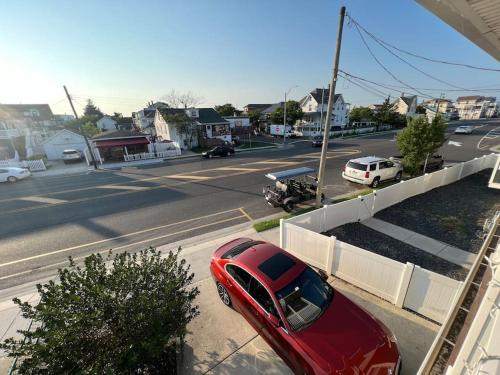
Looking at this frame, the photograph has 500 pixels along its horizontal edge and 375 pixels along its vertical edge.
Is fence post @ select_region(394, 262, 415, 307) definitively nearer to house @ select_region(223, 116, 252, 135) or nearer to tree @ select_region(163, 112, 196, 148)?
tree @ select_region(163, 112, 196, 148)

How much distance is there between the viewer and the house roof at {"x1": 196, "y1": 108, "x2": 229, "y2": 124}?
114ft

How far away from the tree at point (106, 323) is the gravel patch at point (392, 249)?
6.35m

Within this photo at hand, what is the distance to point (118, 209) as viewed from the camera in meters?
12.1

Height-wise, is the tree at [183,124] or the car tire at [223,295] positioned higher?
the tree at [183,124]

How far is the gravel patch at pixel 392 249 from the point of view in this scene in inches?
256

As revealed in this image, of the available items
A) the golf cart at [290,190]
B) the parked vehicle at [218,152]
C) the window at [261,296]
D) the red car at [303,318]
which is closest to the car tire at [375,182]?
the golf cart at [290,190]

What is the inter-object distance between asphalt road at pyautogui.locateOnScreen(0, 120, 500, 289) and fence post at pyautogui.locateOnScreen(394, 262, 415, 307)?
6.18m

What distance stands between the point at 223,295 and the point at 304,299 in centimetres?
222

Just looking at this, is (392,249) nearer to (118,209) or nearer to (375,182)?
(375,182)

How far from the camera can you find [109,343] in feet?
10.5

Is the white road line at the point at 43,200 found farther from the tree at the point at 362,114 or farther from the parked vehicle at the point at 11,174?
the tree at the point at 362,114

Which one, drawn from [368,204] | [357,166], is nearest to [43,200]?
[368,204]

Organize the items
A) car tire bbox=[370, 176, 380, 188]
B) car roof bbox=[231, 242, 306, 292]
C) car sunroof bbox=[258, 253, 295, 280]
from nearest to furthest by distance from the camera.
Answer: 1. car roof bbox=[231, 242, 306, 292]
2. car sunroof bbox=[258, 253, 295, 280]
3. car tire bbox=[370, 176, 380, 188]

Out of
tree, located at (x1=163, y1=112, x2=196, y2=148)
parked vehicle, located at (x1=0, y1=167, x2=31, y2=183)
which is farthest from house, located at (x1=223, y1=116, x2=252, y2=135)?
parked vehicle, located at (x1=0, y1=167, x2=31, y2=183)
